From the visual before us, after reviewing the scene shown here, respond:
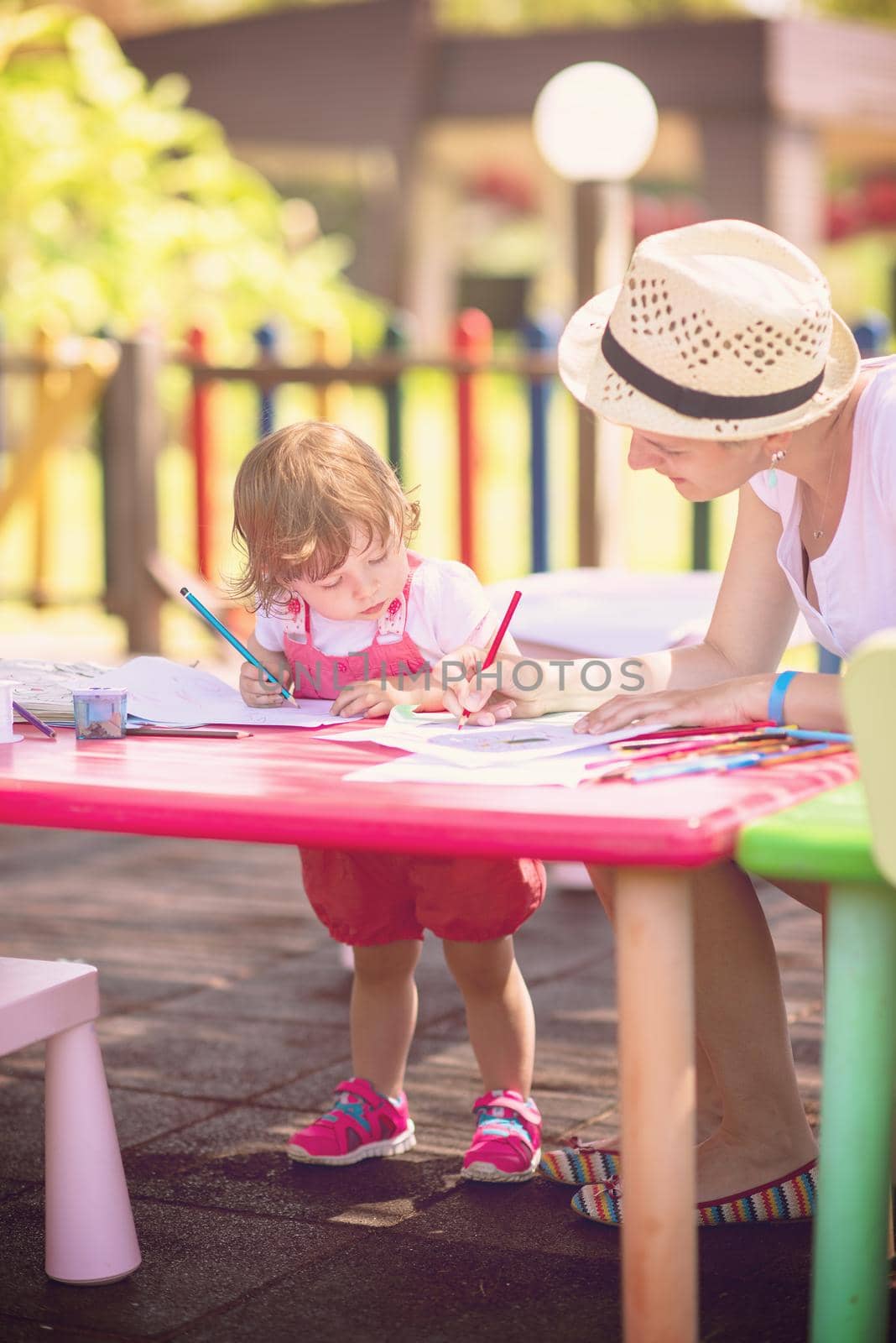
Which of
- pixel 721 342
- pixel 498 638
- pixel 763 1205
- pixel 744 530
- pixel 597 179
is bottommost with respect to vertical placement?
pixel 763 1205

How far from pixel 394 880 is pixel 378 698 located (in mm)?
314

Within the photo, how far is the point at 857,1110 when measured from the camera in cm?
167

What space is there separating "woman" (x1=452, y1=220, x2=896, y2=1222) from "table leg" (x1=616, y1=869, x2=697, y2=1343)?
0.45 metres

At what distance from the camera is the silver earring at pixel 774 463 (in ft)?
7.02

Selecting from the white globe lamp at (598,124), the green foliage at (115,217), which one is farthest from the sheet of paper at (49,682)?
the green foliage at (115,217)

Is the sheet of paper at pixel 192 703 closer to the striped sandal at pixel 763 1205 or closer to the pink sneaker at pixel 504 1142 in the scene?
the pink sneaker at pixel 504 1142

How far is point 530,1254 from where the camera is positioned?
236 centimetres

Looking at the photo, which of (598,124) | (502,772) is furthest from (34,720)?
(598,124)

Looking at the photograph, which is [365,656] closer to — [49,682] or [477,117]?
[49,682]

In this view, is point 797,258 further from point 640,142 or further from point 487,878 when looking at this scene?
point 640,142

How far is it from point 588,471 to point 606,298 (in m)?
3.07

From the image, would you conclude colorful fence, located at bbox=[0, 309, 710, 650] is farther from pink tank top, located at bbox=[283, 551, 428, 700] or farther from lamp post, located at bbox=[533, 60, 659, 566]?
pink tank top, located at bbox=[283, 551, 428, 700]

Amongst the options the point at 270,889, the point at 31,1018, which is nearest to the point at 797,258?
the point at 31,1018

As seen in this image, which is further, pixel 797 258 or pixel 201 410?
pixel 201 410
